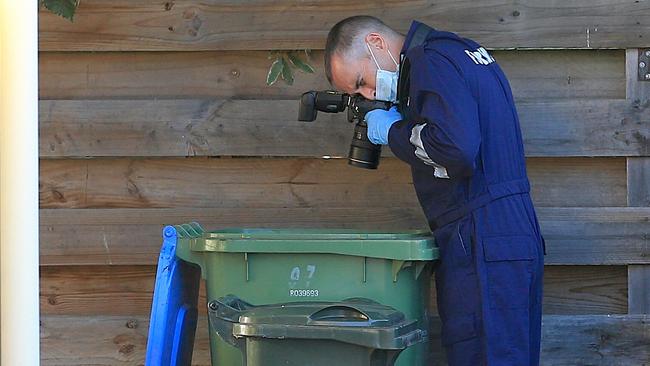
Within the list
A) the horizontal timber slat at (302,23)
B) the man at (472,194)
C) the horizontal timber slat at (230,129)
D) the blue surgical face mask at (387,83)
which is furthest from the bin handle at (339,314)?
the horizontal timber slat at (302,23)

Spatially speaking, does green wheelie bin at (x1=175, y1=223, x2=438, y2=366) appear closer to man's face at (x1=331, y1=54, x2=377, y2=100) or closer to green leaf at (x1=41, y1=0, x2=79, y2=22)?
man's face at (x1=331, y1=54, x2=377, y2=100)

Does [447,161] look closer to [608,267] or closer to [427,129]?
[427,129]

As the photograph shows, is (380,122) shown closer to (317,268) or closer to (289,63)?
(317,268)

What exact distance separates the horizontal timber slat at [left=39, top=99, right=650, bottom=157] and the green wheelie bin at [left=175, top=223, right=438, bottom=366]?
79 cm

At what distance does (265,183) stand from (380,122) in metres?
0.76

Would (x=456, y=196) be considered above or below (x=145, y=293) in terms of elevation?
above

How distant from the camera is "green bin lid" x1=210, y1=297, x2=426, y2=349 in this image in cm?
271

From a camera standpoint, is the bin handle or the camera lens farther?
the camera lens

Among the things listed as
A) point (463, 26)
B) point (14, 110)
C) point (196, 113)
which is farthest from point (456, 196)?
point (14, 110)

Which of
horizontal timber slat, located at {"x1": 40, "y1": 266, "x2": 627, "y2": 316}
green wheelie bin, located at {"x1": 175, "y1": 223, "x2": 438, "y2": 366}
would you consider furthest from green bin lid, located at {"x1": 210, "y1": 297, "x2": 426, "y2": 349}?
horizontal timber slat, located at {"x1": 40, "y1": 266, "x2": 627, "y2": 316}

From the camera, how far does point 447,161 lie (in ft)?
9.62

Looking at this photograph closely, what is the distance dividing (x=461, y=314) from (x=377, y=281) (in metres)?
0.29

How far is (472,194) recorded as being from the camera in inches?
121

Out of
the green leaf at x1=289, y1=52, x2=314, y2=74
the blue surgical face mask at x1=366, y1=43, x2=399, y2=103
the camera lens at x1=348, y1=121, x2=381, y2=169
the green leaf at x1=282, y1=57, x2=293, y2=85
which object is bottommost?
the camera lens at x1=348, y1=121, x2=381, y2=169
